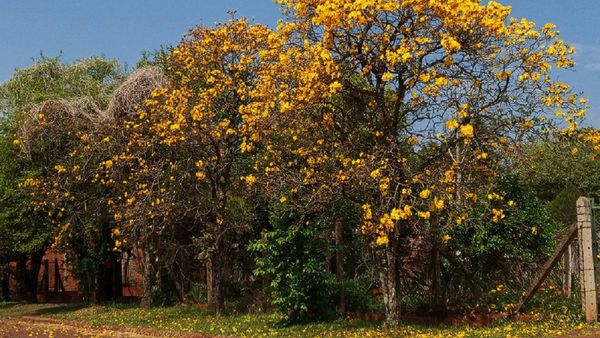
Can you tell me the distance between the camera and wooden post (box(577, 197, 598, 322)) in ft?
35.7

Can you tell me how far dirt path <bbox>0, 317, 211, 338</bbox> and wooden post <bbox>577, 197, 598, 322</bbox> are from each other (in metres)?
7.01

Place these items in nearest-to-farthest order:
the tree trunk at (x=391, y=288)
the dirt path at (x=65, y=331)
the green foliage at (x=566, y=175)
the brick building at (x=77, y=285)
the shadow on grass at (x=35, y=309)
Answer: the tree trunk at (x=391, y=288) < the dirt path at (x=65, y=331) < the shadow on grass at (x=35, y=309) < the brick building at (x=77, y=285) < the green foliage at (x=566, y=175)

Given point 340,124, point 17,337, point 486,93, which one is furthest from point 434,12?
point 17,337

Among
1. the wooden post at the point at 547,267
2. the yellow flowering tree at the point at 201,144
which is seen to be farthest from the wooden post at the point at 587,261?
the yellow flowering tree at the point at 201,144

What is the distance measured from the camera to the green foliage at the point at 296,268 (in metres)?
13.4

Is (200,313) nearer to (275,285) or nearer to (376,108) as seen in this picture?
(275,285)

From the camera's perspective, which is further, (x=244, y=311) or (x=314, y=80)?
(x=244, y=311)

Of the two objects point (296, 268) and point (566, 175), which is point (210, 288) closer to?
point (296, 268)

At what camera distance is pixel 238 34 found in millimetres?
16016

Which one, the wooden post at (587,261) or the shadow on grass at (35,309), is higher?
the wooden post at (587,261)

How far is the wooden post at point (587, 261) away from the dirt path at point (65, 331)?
7.01 meters

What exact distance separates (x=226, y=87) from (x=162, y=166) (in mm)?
2550

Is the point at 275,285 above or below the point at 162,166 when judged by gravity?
below

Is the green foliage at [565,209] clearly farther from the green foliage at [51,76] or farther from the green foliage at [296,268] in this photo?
the green foliage at [51,76]
